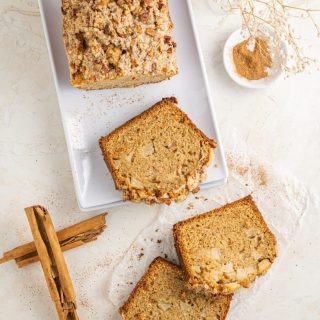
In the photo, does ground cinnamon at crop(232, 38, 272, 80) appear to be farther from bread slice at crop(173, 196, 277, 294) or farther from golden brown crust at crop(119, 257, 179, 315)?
golden brown crust at crop(119, 257, 179, 315)

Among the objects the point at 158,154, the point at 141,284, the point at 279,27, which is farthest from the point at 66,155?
the point at 279,27

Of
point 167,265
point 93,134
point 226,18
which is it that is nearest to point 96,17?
point 93,134

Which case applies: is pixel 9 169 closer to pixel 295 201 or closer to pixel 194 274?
pixel 194 274

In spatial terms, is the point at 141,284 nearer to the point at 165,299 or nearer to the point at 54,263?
the point at 165,299

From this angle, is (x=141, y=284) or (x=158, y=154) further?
(x=141, y=284)

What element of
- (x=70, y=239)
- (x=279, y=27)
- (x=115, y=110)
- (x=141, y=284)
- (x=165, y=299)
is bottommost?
(x=165, y=299)

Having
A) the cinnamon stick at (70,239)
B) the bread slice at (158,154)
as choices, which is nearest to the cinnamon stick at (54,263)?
the cinnamon stick at (70,239)

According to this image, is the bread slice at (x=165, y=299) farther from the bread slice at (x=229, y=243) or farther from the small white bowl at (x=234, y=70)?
the small white bowl at (x=234, y=70)
